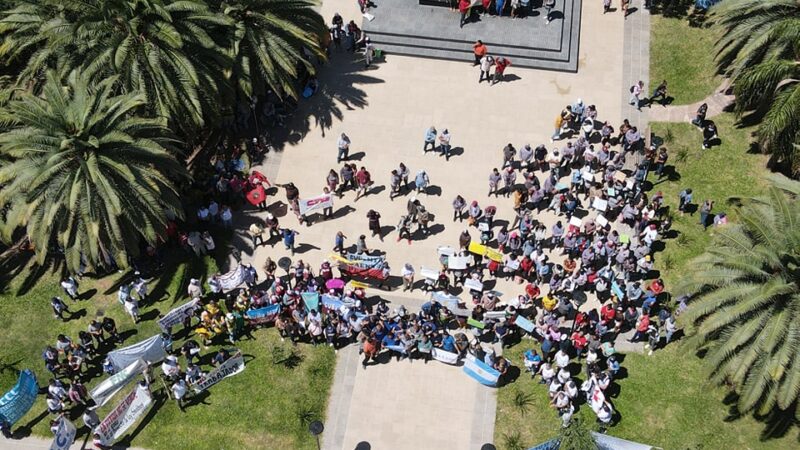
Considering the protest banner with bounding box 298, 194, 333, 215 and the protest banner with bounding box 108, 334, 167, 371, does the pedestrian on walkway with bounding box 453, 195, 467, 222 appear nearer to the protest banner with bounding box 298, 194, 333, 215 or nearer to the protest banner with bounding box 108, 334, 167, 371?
the protest banner with bounding box 298, 194, 333, 215

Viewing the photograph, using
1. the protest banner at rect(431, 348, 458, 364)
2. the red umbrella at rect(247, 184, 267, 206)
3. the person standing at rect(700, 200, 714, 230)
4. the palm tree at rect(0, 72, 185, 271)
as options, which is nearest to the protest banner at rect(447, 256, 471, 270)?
the protest banner at rect(431, 348, 458, 364)

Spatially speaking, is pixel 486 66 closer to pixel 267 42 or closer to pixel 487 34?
pixel 487 34

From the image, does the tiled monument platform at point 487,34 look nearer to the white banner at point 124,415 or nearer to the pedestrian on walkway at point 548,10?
the pedestrian on walkway at point 548,10

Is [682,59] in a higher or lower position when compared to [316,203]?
higher

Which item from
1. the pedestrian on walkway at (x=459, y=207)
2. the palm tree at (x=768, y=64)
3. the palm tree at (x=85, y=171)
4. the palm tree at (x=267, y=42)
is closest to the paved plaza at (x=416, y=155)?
the pedestrian on walkway at (x=459, y=207)

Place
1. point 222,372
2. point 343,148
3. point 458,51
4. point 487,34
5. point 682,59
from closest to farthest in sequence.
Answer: point 222,372 < point 343,148 < point 682,59 < point 458,51 < point 487,34

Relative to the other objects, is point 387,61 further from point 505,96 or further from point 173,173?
point 173,173

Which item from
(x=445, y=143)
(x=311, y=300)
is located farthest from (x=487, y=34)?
(x=311, y=300)

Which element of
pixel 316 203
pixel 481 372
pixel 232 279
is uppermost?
pixel 316 203
